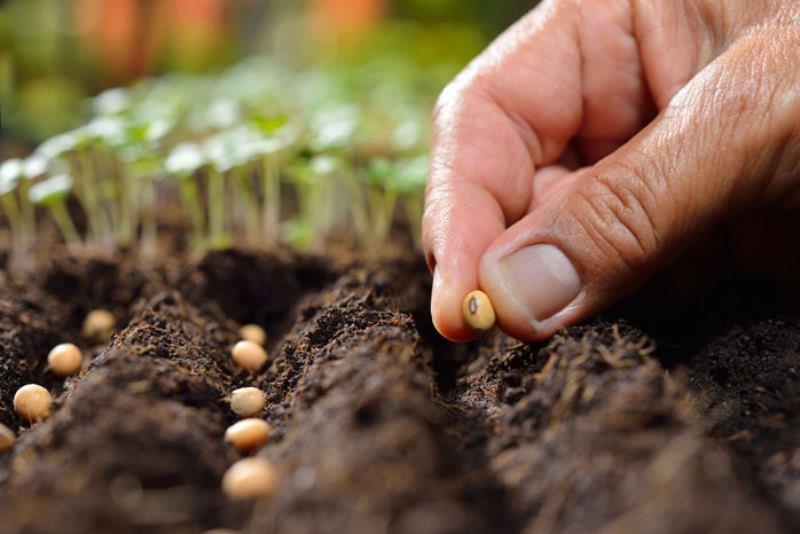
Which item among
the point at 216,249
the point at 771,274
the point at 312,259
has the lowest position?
the point at 771,274

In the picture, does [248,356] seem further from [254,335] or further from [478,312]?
[478,312]

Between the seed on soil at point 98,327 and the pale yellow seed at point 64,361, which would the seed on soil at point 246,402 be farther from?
the seed on soil at point 98,327

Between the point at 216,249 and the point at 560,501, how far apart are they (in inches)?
47.2

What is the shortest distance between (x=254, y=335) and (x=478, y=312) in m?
0.54

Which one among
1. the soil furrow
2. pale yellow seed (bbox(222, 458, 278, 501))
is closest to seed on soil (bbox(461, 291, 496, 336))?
the soil furrow

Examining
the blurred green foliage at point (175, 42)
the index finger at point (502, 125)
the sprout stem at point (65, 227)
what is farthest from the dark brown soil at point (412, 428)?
the blurred green foliage at point (175, 42)

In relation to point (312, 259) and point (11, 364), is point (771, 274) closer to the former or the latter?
point (312, 259)

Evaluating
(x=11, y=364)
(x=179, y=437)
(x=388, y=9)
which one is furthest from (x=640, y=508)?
(x=388, y=9)

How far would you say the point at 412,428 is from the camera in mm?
Answer: 881

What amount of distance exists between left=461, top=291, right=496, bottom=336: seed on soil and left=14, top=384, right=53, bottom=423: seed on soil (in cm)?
72

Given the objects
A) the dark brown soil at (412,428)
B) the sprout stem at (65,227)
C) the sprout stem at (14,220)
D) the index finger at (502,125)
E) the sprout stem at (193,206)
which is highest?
the sprout stem at (14,220)

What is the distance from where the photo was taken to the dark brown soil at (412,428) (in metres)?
0.81

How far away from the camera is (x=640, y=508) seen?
0.78 m

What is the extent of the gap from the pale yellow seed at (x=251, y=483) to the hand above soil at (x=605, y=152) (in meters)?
0.49
